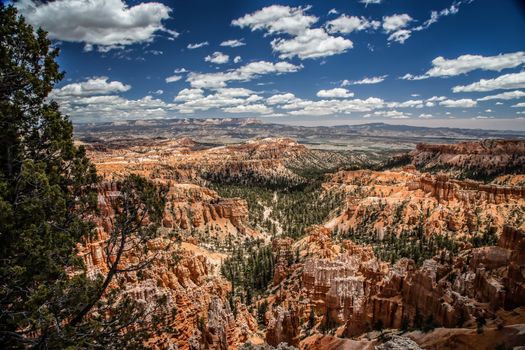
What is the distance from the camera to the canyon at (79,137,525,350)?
17422 millimetres

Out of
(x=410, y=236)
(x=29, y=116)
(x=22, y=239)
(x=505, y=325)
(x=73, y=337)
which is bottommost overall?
(x=410, y=236)

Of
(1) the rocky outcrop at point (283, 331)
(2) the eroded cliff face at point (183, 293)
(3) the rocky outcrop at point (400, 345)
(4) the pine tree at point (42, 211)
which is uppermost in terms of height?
→ (4) the pine tree at point (42, 211)

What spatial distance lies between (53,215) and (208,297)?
17960mm

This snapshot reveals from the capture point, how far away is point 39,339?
30.7 feet

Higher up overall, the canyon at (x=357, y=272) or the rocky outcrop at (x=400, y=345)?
the rocky outcrop at (x=400, y=345)

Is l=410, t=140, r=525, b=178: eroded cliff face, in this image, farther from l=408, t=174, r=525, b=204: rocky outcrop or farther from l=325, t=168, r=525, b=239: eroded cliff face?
l=325, t=168, r=525, b=239: eroded cliff face

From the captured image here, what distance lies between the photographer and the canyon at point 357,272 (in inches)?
686

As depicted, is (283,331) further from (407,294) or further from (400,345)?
(400,345)

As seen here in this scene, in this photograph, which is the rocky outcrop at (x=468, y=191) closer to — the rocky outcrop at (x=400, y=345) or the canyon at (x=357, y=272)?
the canyon at (x=357, y=272)

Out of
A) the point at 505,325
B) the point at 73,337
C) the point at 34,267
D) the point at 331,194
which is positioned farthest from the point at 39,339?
the point at 331,194

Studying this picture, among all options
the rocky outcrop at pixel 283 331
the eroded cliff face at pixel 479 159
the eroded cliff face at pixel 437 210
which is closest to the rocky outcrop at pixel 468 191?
the eroded cliff face at pixel 437 210

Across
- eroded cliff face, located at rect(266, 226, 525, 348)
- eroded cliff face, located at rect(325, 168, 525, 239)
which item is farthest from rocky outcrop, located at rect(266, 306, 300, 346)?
eroded cliff face, located at rect(325, 168, 525, 239)

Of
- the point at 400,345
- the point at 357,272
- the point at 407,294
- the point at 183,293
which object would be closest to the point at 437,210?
the point at 357,272

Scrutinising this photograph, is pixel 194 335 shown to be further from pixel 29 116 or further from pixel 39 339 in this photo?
pixel 29 116
